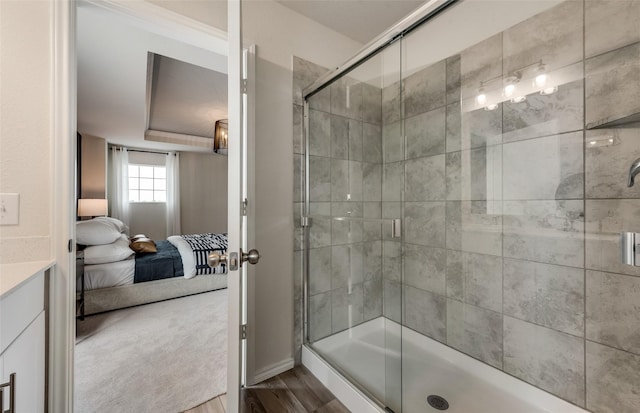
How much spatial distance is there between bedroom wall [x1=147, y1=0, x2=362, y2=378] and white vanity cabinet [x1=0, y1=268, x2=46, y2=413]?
0.93 metres

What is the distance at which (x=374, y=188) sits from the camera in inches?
69.5

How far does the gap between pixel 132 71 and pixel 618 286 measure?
12.5 feet

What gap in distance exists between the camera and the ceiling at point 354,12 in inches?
70.2

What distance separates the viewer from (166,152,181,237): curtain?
5.80 m

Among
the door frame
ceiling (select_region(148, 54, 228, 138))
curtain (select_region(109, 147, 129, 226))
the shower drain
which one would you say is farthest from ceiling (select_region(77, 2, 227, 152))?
the shower drain

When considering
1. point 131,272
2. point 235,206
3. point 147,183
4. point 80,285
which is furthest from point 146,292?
point 147,183

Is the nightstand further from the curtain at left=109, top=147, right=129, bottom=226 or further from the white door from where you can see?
the curtain at left=109, top=147, right=129, bottom=226

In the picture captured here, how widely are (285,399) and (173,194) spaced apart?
5.51 meters

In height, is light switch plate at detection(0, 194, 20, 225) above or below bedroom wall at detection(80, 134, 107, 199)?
below

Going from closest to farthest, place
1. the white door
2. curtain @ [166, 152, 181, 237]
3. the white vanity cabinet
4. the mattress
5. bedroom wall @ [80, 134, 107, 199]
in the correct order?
the white vanity cabinet
the white door
the mattress
bedroom wall @ [80, 134, 107, 199]
curtain @ [166, 152, 181, 237]

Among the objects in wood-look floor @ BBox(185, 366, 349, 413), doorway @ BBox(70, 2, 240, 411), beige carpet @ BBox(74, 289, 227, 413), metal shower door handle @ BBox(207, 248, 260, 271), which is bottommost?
beige carpet @ BBox(74, 289, 227, 413)

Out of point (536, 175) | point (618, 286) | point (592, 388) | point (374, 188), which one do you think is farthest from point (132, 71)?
point (592, 388)

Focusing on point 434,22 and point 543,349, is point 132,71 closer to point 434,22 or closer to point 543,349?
point 434,22

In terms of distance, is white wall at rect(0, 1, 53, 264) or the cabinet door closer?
the cabinet door
